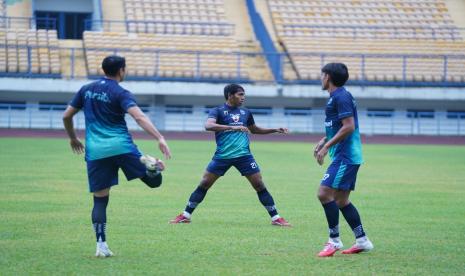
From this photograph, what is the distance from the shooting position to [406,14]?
2013 inches

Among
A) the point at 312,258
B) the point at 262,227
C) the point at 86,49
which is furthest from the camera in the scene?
the point at 86,49

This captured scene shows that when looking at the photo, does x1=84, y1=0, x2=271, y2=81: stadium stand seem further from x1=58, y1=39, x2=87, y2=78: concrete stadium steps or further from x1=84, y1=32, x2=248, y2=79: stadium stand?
x1=58, y1=39, x2=87, y2=78: concrete stadium steps

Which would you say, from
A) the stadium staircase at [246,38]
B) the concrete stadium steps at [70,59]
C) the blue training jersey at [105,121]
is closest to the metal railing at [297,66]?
the concrete stadium steps at [70,59]

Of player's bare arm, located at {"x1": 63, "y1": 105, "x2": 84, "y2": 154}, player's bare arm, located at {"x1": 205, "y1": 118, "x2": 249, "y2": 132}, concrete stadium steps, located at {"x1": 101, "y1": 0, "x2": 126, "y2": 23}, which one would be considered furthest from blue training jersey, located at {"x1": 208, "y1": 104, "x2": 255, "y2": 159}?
concrete stadium steps, located at {"x1": 101, "y1": 0, "x2": 126, "y2": 23}

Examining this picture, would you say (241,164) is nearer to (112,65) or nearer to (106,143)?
(106,143)

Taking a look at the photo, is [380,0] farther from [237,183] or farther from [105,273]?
[105,273]

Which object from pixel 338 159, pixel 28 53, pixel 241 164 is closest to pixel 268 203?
pixel 241 164

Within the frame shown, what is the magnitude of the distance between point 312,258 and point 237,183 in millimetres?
10489

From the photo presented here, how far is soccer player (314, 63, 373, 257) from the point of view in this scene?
403 inches

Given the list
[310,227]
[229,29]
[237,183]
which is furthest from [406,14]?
[310,227]

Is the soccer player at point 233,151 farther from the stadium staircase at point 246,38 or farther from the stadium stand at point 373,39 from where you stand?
the stadium staircase at point 246,38

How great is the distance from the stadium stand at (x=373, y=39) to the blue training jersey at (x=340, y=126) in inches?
1294

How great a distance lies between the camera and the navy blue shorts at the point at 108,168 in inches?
387

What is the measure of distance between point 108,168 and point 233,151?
3787mm
